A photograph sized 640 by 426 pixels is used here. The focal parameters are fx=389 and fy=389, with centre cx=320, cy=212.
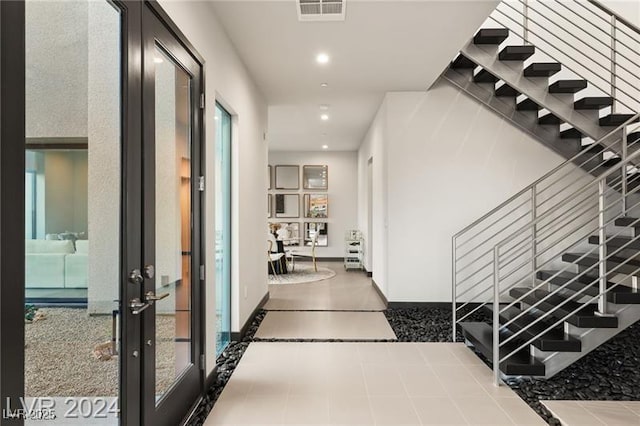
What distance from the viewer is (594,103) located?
415cm

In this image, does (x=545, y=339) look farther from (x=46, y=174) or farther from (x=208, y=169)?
(x=46, y=174)

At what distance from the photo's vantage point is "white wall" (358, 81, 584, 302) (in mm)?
5074

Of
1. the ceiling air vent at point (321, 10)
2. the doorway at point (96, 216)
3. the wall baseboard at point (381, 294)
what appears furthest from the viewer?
the wall baseboard at point (381, 294)

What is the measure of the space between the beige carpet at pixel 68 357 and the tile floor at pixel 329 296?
145 inches

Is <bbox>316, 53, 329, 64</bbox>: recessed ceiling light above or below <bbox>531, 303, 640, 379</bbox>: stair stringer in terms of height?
above

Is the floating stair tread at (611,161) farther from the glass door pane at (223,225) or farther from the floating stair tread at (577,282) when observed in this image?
the glass door pane at (223,225)

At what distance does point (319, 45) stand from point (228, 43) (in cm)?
84

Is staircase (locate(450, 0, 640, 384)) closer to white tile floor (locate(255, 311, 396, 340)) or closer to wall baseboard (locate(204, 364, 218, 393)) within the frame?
white tile floor (locate(255, 311, 396, 340))

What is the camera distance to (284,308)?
16.9 feet

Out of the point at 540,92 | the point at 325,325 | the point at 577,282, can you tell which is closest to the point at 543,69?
the point at 540,92

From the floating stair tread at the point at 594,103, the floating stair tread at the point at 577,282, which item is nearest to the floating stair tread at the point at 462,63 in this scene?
the floating stair tread at the point at 594,103

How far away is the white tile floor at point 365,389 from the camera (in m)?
2.38

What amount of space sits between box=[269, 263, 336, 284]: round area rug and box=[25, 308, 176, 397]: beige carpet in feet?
18.4

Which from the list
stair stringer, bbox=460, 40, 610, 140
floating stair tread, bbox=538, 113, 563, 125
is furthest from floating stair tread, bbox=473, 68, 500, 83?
floating stair tread, bbox=538, 113, 563, 125
